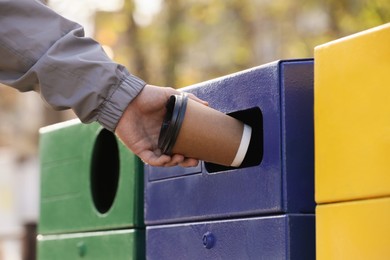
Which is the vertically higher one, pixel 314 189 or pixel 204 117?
pixel 204 117

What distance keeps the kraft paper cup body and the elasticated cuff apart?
0.38 feet

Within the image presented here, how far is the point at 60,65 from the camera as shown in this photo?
2.37m

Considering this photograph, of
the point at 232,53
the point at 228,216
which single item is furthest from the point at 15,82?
the point at 232,53

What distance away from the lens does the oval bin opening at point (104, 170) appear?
3.60 meters

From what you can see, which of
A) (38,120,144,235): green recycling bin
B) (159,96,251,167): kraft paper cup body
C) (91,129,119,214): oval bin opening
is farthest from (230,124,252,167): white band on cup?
(91,129,119,214): oval bin opening

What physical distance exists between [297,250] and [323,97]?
0.38 metres

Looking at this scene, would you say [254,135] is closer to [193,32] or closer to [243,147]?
[243,147]

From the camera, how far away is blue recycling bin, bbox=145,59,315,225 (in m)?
2.49

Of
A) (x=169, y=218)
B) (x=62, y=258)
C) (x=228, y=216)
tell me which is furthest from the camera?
(x=62, y=258)

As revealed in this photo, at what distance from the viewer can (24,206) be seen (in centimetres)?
1048

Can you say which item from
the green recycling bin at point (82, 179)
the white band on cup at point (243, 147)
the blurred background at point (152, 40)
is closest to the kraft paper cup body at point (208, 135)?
the white band on cup at point (243, 147)

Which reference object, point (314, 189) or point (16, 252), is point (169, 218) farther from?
point (16, 252)

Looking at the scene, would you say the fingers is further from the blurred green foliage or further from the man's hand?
the blurred green foliage

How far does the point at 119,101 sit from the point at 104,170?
1.31 meters
